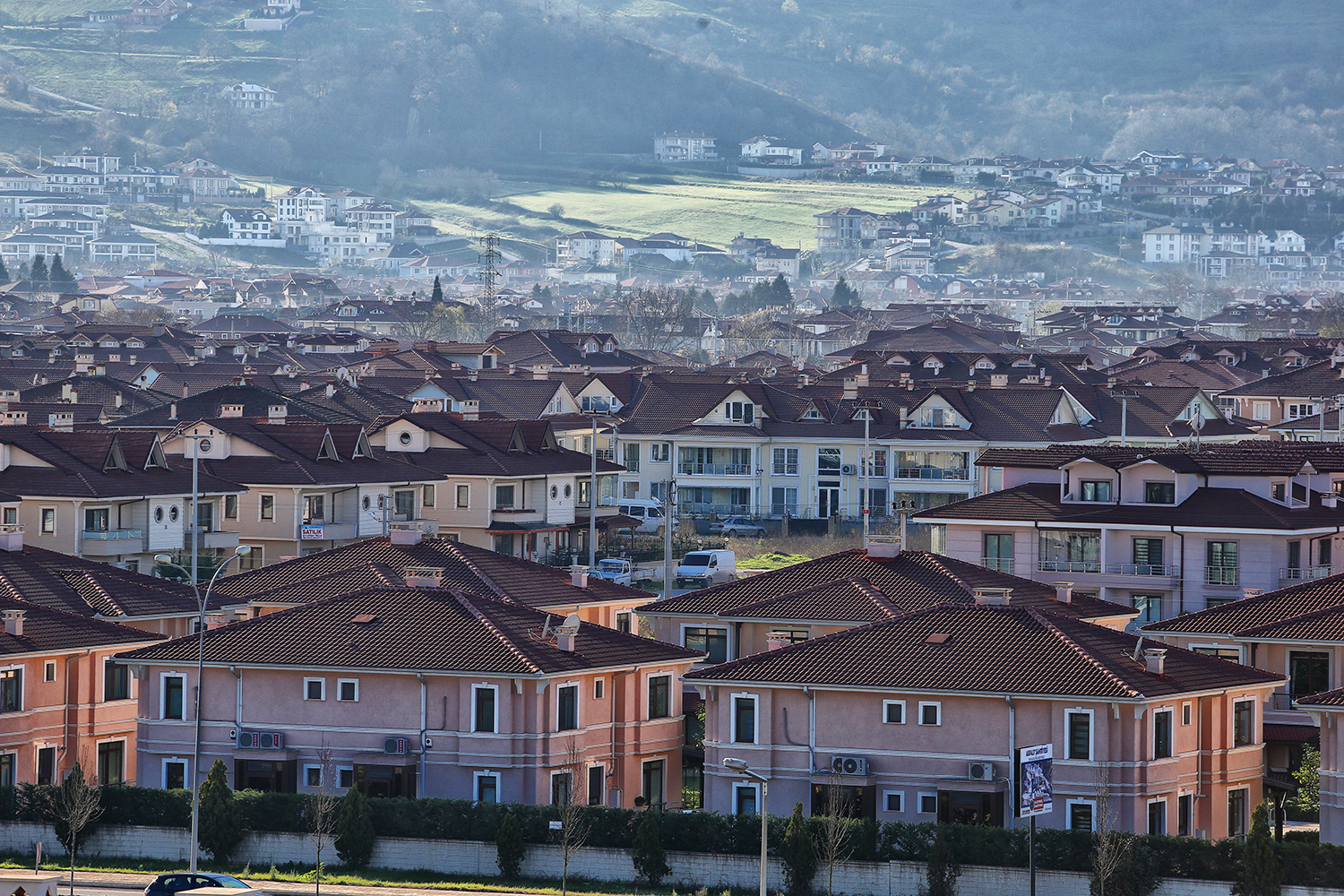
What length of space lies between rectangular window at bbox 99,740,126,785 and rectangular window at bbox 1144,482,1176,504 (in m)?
29.5

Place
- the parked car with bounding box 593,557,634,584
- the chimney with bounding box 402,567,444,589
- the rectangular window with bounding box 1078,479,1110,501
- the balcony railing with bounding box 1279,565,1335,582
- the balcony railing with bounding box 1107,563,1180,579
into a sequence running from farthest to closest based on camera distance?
the parked car with bounding box 593,557,634,584 < the rectangular window with bounding box 1078,479,1110,501 < the balcony railing with bounding box 1107,563,1180,579 < the balcony railing with bounding box 1279,565,1335,582 < the chimney with bounding box 402,567,444,589

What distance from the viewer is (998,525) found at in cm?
6334

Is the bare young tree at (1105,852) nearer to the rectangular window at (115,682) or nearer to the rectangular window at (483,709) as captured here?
the rectangular window at (483,709)

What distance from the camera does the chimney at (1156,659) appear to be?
3956 cm

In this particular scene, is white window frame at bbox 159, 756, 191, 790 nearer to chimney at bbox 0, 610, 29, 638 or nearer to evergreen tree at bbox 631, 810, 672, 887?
chimney at bbox 0, 610, 29, 638

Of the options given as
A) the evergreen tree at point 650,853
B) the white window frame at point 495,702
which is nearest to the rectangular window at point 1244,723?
the evergreen tree at point 650,853

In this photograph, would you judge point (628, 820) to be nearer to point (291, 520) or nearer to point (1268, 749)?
point (1268, 749)

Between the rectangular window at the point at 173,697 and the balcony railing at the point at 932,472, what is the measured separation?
5869cm

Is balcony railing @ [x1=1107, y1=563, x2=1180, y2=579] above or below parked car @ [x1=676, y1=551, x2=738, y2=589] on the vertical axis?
below

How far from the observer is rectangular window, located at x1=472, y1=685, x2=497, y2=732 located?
41.3m

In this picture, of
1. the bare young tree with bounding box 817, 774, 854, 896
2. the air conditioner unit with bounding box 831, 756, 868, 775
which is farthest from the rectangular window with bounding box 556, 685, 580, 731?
the bare young tree with bounding box 817, 774, 854, 896

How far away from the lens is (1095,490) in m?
64.1

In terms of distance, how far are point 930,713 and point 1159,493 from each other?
81.5ft

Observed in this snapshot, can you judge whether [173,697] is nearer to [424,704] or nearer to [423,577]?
[424,704]
